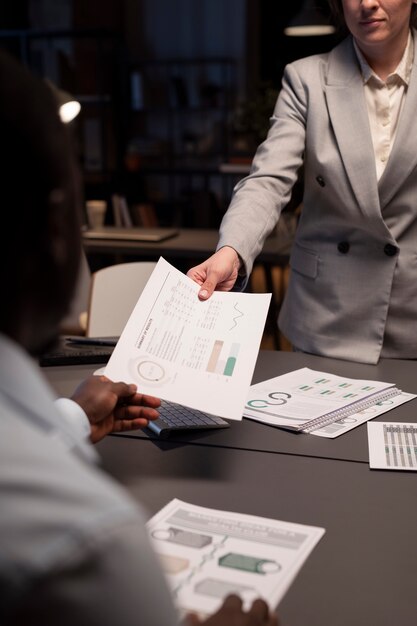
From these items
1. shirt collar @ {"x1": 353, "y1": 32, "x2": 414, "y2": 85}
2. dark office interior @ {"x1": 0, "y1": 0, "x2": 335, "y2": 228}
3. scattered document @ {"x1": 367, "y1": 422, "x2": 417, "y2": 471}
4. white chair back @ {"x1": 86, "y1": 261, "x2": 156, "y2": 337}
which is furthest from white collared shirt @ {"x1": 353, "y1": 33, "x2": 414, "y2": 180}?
dark office interior @ {"x1": 0, "y1": 0, "x2": 335, "y2": 228}

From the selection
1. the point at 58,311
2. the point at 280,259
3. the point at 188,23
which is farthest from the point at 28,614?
the point at 188,23

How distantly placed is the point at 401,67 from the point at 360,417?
0.97m

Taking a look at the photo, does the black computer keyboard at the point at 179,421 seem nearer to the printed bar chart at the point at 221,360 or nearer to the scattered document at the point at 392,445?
the printed bar chart at the point at 221,360

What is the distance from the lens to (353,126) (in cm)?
200

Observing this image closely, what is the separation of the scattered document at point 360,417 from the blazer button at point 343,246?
443 millimetres

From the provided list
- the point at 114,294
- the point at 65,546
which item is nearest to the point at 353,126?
the point at 114,294

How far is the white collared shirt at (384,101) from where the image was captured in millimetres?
2047

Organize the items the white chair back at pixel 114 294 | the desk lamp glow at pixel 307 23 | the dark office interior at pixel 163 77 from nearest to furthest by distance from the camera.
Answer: the white chair back at pixel 114 294, the desk lamp glow at pixel 307 23, the dark office interior at pixel 163 77

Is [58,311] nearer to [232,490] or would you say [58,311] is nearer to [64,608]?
[64,608]

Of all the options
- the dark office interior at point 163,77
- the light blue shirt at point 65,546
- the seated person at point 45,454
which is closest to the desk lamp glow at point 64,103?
the seated person at point 45,454

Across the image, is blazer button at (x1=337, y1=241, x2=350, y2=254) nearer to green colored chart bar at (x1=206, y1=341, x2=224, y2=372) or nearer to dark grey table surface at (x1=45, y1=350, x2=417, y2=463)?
dark grey table surface at (x1=45, y1=350, x2=417, y2=463)

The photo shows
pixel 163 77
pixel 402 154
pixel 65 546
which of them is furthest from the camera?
pixel 163 77

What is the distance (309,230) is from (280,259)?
84.1 inches

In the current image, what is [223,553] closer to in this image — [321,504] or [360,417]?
[321,504]
